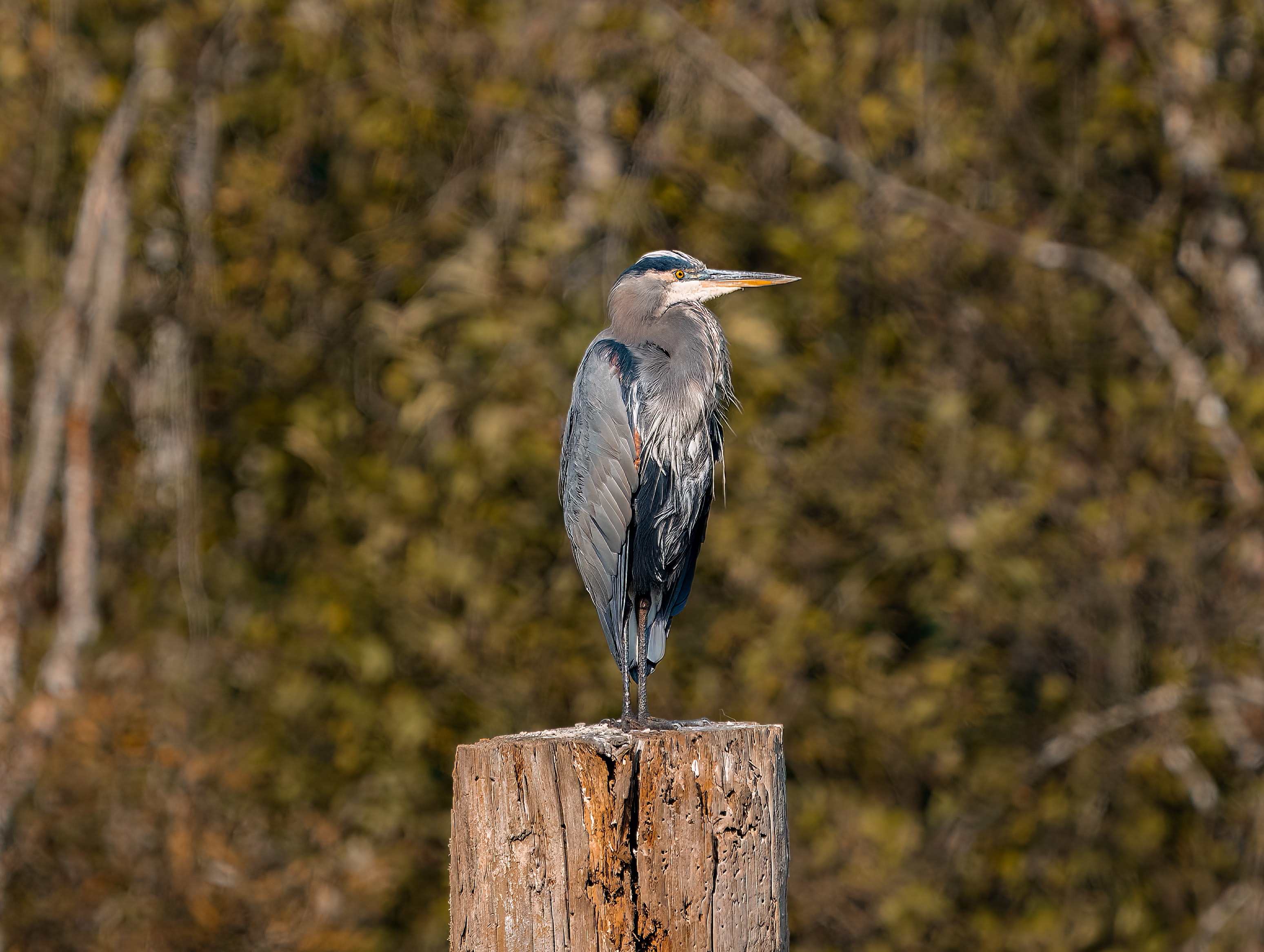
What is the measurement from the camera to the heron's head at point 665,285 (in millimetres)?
2977

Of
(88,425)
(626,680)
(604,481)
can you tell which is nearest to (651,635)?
(626,680)

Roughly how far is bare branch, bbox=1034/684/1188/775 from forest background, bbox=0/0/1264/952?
0.02 metres

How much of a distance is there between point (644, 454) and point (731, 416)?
7.26ft

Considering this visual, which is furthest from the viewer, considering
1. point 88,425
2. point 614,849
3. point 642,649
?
point 88,425

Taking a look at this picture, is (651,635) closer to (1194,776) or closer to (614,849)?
(614,849)

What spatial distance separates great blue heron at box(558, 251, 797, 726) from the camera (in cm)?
282

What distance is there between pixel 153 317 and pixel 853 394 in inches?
111

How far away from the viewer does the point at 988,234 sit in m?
5.27

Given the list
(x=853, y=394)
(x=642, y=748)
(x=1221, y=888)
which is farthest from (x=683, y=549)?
(x=1221, y=888)

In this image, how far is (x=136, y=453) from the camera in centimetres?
552

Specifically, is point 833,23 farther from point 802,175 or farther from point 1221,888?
point 1221,888

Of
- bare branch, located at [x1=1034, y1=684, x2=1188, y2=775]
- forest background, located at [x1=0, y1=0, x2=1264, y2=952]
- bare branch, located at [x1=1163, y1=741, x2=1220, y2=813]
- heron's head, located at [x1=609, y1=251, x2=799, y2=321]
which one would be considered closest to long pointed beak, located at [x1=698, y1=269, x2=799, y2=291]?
heron's head, located at [x1=609, y1=251, x2=799, y2=321]

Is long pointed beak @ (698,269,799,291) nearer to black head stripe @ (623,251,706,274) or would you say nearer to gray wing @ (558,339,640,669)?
black head stripe @ (623,251,706,274)

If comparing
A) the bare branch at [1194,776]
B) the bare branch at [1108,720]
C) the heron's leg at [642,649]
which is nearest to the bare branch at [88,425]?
the heron's leg at [642,649]
